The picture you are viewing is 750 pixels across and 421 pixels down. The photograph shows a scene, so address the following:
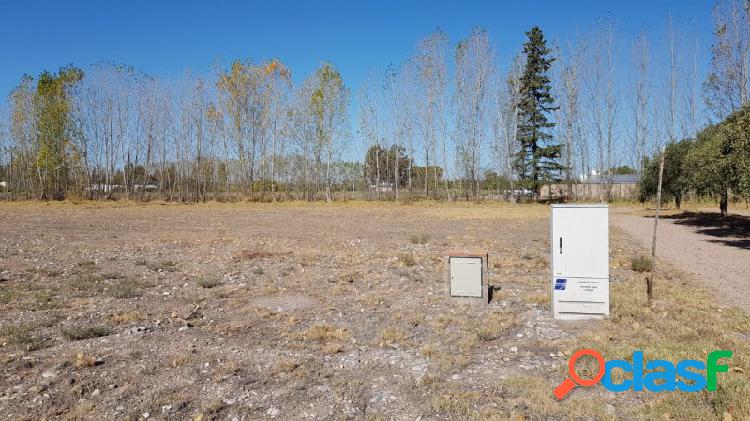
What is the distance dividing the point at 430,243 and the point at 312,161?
1352 inches

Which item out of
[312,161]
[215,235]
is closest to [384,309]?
[215,235]

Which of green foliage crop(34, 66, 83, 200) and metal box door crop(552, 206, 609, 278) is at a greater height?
green foliage crop(34, 66, 83, 200)

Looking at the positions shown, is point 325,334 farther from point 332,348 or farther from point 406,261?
point 406,261

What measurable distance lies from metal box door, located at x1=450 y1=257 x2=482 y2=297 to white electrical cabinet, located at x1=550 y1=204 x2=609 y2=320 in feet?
4.60

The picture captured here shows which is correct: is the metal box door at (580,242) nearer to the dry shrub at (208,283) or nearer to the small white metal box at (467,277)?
the small white metal box at (467,277)

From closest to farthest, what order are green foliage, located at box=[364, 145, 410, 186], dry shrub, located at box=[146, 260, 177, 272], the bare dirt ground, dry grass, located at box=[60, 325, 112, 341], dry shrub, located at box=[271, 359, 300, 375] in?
dry shrub, located at box=[271, 359, 300, 375] → dry grass, located at box=[60, 325, 112, 341] → the bare dirt ground → dry shrub, located at box=[146, 260, 177, 272] → green foliage, located at box=[364, 145, 410, 186]

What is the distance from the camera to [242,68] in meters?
47.2

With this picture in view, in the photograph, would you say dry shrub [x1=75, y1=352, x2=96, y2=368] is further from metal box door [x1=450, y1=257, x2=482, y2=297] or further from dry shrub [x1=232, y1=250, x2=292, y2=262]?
dry shrub [x1=232, y1=250, x2=292, y2=262]

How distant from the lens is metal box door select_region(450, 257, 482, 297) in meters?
7.60

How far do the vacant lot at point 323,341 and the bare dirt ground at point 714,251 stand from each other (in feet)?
1.65

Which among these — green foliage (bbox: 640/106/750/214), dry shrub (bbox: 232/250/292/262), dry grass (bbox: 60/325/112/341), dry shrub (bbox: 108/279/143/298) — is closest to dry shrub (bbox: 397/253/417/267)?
dry shrub (bbox: 232/250/292/262)

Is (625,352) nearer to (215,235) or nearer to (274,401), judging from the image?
(274,401)

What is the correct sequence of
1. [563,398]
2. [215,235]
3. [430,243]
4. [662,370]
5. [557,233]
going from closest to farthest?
[563,398] → [662,370] → [557,233] → [430,243] → [215,235]

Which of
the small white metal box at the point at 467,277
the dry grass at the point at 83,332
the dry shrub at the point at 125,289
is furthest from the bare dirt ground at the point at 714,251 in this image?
the dry shrub at the point at 125,289
